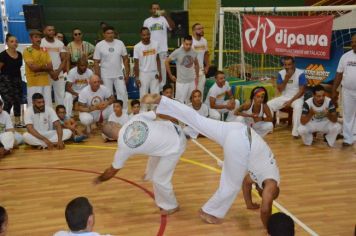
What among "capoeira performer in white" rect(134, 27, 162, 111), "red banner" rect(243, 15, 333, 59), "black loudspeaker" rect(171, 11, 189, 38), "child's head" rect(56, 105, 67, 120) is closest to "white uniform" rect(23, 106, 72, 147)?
"child's head" rect(56, 105, 67, 120)

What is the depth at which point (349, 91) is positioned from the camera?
23.6 feet

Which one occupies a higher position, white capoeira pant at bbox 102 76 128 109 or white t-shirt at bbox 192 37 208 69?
white t-shirt at bbox 192 37 208 69

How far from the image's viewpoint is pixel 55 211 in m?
4.72

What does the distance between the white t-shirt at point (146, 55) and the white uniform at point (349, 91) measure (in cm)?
334

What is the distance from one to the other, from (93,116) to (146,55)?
1.52 metres

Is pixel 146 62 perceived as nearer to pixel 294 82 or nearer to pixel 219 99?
pixel 219 99

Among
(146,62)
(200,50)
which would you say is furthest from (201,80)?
(146,62)

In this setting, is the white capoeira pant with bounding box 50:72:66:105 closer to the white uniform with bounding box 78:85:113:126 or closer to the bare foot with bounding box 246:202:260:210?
the white uniform with bounding box 78:85:113:126

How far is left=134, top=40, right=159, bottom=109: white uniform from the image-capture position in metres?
8.59

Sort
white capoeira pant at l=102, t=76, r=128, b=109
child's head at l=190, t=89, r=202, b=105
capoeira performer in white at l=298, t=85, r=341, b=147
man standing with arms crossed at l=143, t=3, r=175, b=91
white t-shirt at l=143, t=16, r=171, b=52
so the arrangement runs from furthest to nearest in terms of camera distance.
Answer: white t-shirt at l=143, t=16, r=171, b=52, man standing with arms crossed at l=143, t=3, r=175, b=91, white capoeira pant at l=102, t=76, r=128, b=109, child's head at l=190, t=89, r=202, b=105, capoeira performer in white at l=298, t=85, r=341, b=147

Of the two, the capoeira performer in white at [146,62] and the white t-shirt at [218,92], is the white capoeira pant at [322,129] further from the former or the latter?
the capoeira performer in white at [146,62]

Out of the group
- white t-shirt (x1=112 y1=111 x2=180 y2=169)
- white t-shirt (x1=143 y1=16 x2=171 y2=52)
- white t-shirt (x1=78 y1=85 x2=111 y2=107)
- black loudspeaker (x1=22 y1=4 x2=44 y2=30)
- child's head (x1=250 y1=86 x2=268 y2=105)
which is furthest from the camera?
black loudspeaker (x1=22 y1=4 x2=44 y2=30)

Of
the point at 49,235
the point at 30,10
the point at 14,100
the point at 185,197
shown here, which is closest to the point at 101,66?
the point at 14,100

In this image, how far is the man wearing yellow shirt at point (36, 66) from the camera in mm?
7688
